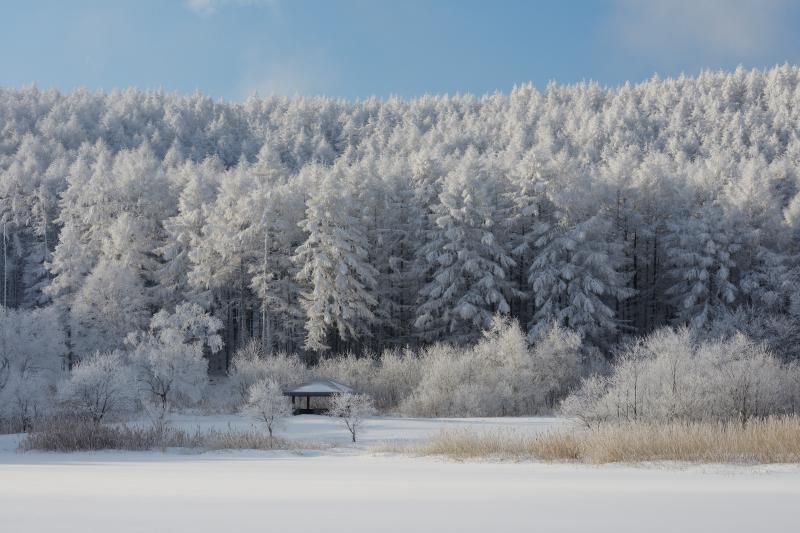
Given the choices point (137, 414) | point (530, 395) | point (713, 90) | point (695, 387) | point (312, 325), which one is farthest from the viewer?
point (713, 90)

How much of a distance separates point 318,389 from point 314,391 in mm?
240

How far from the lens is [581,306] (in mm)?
42781

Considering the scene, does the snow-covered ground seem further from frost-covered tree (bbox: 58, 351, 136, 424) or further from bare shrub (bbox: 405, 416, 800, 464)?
frost-covered tree (bbox: 58, 351, 136, 424)

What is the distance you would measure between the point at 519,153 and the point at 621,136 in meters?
43.1

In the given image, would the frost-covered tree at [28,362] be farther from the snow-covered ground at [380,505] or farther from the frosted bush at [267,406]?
the snow-covered ground at [380,505]

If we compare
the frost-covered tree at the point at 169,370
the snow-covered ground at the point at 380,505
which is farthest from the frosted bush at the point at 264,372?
the snow-covered ground at the point at 380,505

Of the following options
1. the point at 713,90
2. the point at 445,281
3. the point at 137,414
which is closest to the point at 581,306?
the point at 445,281

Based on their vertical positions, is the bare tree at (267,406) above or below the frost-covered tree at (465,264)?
below

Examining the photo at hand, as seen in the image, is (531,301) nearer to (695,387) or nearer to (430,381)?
(430,381)

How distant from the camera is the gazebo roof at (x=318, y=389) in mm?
34312

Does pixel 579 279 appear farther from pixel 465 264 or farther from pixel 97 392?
pixel 97 392

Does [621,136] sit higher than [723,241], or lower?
higher

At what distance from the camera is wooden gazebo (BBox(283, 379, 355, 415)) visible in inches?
1351

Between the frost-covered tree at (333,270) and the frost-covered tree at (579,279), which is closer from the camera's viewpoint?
the frost-covered tree at (579,279)
